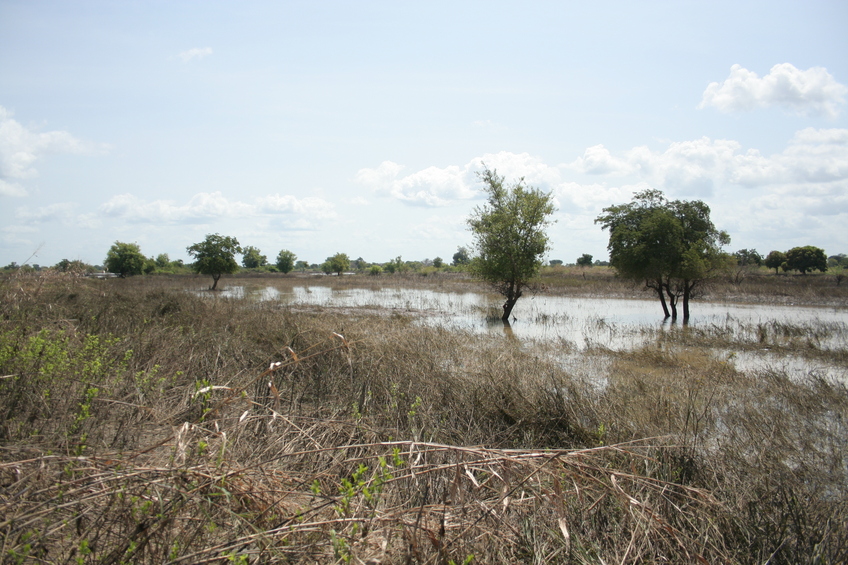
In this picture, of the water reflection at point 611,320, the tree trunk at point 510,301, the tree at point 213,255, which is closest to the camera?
the water reflection at point 611,320

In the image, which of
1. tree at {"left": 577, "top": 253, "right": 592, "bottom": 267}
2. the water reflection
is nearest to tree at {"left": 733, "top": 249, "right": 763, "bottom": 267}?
tree at {"left": 577, "top": 253, "right": 592, "bottom": 267}

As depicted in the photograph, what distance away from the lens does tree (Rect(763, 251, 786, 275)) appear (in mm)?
60331

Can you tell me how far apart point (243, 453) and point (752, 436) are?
6226 millimetres

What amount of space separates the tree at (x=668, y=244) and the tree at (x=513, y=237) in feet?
14.1

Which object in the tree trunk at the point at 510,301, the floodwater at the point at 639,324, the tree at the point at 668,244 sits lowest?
the floodwater at the point at 639,324

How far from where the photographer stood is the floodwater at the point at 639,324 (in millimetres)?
12914

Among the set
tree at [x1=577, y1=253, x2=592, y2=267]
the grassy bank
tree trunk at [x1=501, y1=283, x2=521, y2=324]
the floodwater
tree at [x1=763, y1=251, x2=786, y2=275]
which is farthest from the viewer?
tree at [x1=577, y1=253, x2=592, y2=267]

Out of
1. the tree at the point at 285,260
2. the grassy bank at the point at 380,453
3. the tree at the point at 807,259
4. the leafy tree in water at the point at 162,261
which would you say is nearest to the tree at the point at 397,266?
the tree at the point at 285,260

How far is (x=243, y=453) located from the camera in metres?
3.71

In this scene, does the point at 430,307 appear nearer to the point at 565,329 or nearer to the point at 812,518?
the point at 565,329

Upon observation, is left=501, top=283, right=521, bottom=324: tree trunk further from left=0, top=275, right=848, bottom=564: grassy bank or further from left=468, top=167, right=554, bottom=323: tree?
left=0, top=275, right=848, bottom=564: grassy bank

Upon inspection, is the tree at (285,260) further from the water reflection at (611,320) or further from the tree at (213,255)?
the water reflection at (611,320)

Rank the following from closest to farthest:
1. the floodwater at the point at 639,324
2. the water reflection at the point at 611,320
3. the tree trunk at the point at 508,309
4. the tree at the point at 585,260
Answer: the floodwater at the point at 639,324
the water reflection at the point at 611,320
the tree trunk at the point at 508,309
the tree at the point at 585,260

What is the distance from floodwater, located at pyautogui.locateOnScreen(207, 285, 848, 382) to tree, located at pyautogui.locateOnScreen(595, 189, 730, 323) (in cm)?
218
